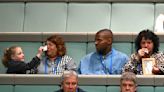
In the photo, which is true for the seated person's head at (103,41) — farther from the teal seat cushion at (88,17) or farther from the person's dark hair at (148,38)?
the teal seat cushion at (88,17)

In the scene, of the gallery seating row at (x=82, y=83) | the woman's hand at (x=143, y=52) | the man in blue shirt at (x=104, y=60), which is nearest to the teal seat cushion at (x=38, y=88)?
the gallery seating row at (x=82, y=83)

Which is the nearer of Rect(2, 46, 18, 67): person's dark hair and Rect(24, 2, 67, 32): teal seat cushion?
Rect(2, 46, 18, 67): person's dark hair

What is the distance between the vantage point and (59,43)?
238cm

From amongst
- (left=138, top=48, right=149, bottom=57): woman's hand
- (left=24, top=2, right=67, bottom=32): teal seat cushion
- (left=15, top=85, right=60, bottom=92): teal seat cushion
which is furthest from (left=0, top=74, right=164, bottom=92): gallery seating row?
(left=24, top=2, right=67, bottom=32): teal seat cushion

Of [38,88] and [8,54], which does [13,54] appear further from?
[38,88]

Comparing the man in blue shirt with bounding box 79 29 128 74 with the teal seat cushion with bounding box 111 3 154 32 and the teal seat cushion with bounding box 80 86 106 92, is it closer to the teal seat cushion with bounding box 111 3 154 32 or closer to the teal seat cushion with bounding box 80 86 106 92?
the teal seat cushion with bounding box 80 86 106 92

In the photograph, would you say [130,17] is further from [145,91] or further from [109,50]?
[145,91]

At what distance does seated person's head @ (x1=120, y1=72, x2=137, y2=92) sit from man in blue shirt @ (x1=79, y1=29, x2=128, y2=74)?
1.03 feet

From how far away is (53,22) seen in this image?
279 centimetres

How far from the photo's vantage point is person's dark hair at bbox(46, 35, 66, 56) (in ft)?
7.82

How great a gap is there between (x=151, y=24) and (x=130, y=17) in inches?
Result: 4.4

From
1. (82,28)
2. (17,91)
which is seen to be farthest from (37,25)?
(17,91)

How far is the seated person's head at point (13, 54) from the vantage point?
7.79ft

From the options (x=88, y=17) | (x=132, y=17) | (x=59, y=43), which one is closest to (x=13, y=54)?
(x=59, y=43)
